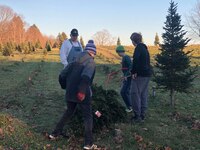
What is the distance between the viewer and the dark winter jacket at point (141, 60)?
8.20m

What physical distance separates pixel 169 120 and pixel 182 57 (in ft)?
9.47

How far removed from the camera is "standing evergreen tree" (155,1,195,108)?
36.0ft

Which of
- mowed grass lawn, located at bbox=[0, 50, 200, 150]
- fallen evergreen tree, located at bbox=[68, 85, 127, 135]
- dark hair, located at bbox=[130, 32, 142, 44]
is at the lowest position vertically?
mowed grass lawn, located at bbox=[0, 50, 200, 150]

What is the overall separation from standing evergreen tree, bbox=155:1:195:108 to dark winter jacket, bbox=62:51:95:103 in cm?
532

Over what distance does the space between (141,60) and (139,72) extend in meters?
0.33

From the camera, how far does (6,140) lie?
21.4 feet

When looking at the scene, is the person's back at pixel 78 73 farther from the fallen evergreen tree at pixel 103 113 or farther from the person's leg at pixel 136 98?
the person's leg at pixel 136 98

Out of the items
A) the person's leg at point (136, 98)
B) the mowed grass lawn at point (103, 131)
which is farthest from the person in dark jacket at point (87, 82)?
the person's leg at point (136, 98)

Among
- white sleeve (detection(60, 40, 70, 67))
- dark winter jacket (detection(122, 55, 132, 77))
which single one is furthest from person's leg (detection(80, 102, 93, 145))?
dark winter jacket (detection(122, 55, 132, 77))

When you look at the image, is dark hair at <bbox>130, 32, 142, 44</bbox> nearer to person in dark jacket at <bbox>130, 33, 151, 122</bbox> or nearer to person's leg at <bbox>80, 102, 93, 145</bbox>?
person in dark jacket at <bbox>130, 33, 151, 122</bbox>

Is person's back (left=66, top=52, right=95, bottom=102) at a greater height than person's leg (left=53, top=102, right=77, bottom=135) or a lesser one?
greater

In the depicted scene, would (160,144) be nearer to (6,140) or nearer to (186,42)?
(6,140)

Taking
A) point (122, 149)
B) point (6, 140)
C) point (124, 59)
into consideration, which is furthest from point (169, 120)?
point (6, 140)

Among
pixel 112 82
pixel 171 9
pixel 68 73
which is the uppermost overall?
pixel 171 9
